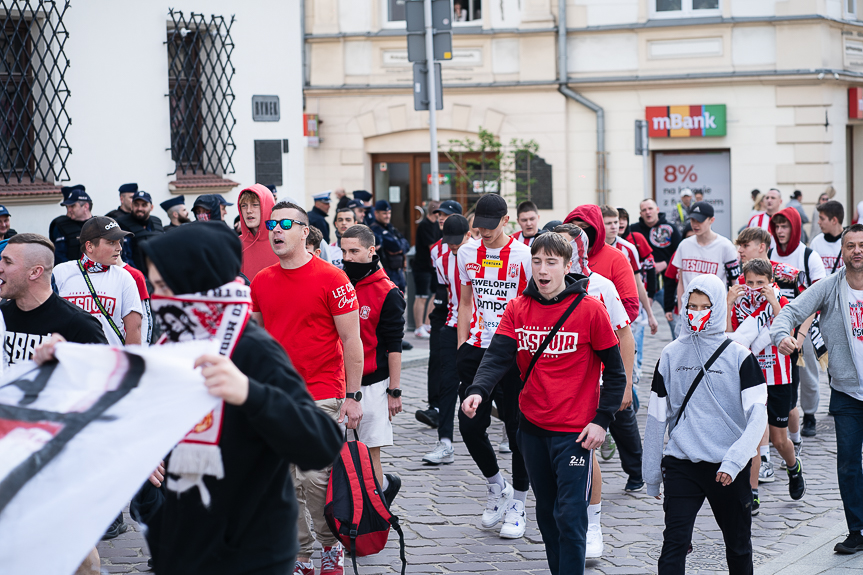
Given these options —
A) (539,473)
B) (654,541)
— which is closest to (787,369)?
(654,541)

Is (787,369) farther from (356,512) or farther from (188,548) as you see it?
(188,548)

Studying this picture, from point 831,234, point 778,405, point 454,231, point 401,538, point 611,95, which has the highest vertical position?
point 611,95

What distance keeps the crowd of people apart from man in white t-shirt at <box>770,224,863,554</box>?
1cm

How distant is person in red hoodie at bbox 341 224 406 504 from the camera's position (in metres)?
6.46

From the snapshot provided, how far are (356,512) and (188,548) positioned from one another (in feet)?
8.51

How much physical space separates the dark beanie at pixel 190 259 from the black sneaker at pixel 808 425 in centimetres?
741

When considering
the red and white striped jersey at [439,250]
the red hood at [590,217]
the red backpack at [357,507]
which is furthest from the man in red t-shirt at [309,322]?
the red and white striped jersey at [439,250]

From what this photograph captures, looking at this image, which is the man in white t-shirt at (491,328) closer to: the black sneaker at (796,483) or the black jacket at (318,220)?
the black sneaker at (796,483)

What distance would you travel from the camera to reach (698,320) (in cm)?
506

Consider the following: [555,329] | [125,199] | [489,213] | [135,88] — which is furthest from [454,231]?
[135,88]

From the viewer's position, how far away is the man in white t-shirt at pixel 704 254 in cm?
1004

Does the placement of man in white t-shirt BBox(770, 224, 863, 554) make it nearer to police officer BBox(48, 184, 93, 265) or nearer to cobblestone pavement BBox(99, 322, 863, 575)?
cobblestone pavement BBox(99, 322, 863, 575)

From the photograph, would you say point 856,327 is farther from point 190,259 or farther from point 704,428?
point 190,259

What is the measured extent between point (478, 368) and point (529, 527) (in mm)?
1575
